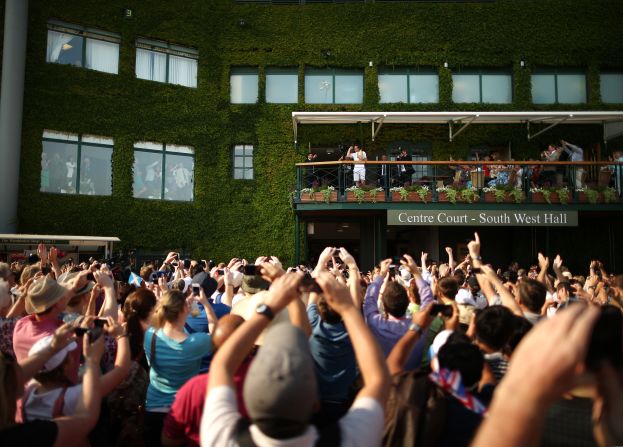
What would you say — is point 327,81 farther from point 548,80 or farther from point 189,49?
point 548,80

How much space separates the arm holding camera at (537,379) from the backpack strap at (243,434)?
0.81 m

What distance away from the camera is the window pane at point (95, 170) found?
60.1ft

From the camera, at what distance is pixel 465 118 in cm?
1864

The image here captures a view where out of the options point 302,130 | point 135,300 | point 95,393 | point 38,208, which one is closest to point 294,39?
point 302,130

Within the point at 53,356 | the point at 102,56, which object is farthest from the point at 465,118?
the point at 53,356

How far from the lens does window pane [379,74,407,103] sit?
20.3m

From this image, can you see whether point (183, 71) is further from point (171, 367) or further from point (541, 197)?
point (171, 367)

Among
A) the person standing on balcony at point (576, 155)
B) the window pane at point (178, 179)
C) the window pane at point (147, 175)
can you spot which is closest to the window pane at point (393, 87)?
the person standing on balcony at point (576, 155)

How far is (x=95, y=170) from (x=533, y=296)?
1771cm

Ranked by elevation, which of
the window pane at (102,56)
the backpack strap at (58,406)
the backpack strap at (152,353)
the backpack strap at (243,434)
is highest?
the window pane at (102,56)

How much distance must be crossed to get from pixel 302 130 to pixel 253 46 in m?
4.00

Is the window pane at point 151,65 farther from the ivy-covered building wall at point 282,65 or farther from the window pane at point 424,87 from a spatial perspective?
the window pane at point 424,87

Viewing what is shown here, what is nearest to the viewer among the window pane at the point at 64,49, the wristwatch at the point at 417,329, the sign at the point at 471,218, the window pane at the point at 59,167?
the wristwatch at the point at 417,329

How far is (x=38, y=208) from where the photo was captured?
682 inches
